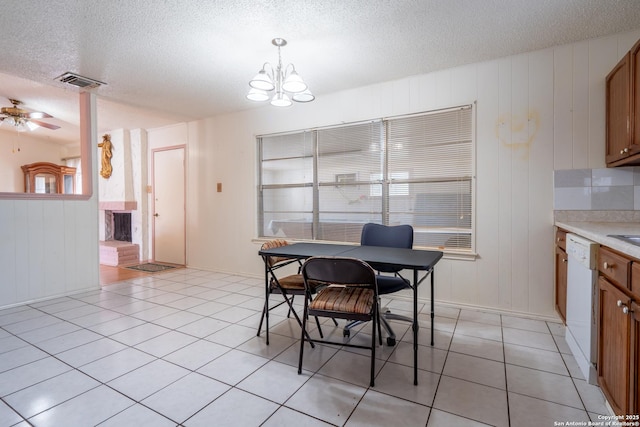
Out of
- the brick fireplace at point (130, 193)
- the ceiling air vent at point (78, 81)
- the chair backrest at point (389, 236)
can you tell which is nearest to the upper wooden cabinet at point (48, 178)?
the brick fireplace at point (130, 193)

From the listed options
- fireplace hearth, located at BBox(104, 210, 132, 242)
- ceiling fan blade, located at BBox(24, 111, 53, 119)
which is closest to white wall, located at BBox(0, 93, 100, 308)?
ceiling fan blade, located at BBox(24, 111, 53, 119)

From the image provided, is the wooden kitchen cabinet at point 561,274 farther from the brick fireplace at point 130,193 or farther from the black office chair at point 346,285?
the brick fireplace at point 130,193

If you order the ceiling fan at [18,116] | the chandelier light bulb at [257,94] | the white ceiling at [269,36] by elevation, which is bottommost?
the chandelier light bulb at [257,94]

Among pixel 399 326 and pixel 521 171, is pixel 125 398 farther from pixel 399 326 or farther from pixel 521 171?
pixel 521 171

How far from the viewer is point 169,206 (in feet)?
18.8

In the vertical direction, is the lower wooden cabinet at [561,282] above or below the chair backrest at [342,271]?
below

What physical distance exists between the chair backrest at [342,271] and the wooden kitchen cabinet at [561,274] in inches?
67.3

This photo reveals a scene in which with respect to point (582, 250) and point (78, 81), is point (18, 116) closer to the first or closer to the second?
point (78, 81)

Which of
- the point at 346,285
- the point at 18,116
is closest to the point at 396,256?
the point at 346,285

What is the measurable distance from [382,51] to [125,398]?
10.9 feet

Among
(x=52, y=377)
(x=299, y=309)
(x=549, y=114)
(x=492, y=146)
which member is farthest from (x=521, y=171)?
(x=52, y=377)

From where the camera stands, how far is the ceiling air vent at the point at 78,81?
3461 millimetres

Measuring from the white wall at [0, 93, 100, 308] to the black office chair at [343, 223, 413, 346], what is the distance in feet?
11.7

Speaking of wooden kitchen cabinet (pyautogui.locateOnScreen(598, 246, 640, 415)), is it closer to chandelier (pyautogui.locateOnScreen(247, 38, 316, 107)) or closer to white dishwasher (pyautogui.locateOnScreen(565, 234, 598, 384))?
white dishwasher (pyautogui.locateOnScreen(565, 234, 598, 384))
